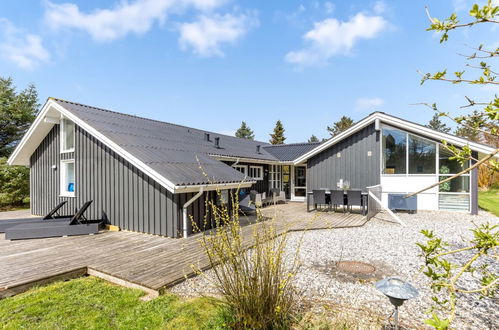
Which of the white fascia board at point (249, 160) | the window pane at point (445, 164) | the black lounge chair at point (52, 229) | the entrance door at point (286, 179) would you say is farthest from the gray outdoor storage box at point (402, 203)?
the black lounge chair at point (52, 229)

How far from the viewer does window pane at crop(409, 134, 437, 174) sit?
11.1m

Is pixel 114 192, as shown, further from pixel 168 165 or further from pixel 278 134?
pixel 278 134

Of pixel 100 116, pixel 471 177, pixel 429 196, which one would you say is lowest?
pixel 429 196

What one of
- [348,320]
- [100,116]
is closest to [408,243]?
[348,320]

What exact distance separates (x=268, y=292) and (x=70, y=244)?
6.08 m

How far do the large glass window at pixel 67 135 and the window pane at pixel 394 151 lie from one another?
13693 mm

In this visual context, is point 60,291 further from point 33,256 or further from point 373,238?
point 373,238

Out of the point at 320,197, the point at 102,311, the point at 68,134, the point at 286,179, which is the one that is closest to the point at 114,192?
the point at 68,134

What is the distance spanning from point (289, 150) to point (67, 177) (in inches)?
524

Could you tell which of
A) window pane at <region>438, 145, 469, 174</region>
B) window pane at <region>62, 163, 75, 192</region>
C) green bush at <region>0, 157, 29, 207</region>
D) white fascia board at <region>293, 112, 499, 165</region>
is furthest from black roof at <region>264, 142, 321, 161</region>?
green bush at <region>0, 157, 29, 207</region>

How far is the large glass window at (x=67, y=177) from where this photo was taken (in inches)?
379

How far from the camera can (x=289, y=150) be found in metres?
18.1

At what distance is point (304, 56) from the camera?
14.7m

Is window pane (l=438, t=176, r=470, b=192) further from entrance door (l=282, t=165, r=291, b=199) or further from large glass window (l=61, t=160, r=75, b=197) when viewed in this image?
large glass window (l=61, t=160, r=75, b=197)
